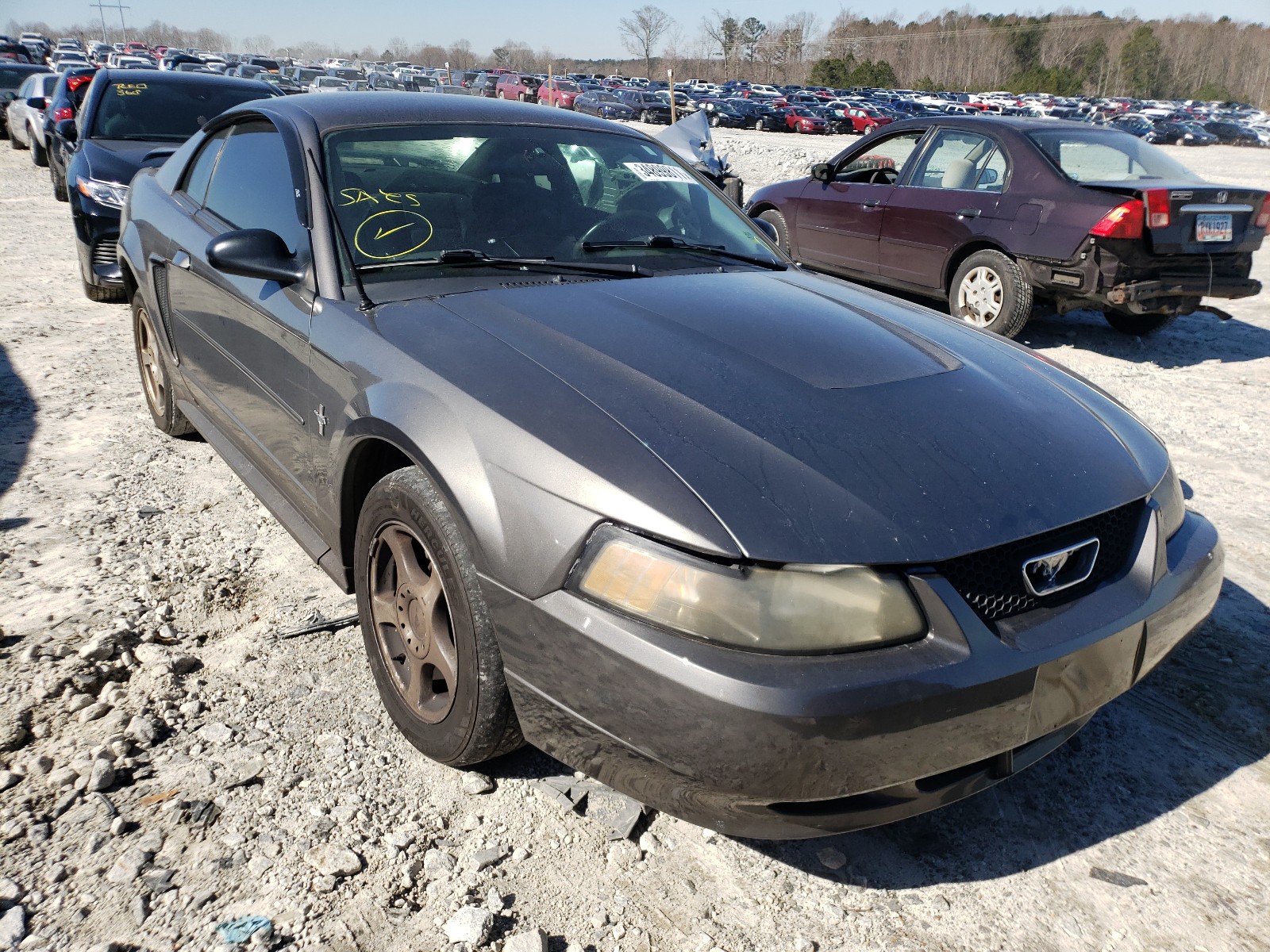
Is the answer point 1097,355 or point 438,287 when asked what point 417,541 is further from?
point 1097,355

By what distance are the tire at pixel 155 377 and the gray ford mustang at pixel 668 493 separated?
4.35 feet

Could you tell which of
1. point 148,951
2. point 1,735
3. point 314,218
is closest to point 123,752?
point 1,735

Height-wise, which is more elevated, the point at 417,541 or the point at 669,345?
Answer: the point at 669,345

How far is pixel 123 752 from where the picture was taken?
229 cm

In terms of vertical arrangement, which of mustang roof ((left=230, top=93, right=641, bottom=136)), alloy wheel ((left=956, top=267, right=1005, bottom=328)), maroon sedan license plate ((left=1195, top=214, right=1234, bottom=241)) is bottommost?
alloy wheel ((left=956, top=267, right=1005, bottom=328))

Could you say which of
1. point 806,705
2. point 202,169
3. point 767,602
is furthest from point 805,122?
point 806,705

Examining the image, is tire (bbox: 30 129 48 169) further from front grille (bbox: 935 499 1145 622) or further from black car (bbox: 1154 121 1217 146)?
black car (bbox: 1154 121 1217 146)

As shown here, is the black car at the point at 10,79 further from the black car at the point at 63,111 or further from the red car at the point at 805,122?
the red car at the point at 805,122

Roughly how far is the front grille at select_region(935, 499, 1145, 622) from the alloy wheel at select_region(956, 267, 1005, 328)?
5.05 m

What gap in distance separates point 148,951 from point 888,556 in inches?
62.5

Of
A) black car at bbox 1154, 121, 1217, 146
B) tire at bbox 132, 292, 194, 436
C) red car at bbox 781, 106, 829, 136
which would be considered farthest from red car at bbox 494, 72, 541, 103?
tire at bbox 132, 292, 194, 436

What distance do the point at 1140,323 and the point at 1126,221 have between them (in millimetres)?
1604

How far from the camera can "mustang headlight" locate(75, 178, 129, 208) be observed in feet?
21.4

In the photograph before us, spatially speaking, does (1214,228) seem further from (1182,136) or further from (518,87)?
(518,87)
